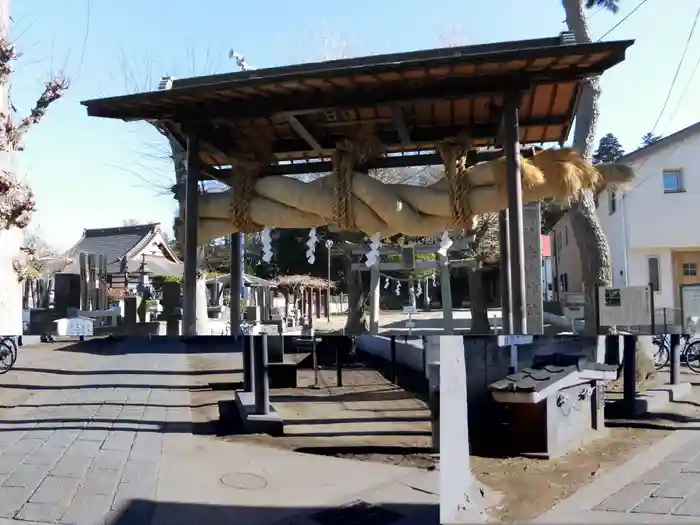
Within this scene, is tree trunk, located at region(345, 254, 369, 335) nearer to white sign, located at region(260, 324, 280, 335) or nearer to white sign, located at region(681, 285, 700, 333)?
white sign, located at region(260, 324, 280, 335)

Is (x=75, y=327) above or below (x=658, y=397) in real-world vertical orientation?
above

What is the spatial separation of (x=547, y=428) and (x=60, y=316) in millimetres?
1014

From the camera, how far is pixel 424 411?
1.07 meters

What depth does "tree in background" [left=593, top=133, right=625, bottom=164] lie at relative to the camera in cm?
103

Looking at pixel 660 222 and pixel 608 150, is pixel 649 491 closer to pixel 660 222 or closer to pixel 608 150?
pixel 660 222

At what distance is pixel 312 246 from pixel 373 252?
127 mm

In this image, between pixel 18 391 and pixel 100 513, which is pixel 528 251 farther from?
pixel 18 391

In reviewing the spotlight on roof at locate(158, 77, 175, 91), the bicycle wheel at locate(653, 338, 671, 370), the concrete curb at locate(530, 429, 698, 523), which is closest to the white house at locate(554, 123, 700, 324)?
the bicycle wheel at locate(653, 338, 671, 370)

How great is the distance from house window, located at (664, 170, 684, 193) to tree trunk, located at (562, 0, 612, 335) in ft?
0.44

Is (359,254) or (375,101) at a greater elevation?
(375,101)

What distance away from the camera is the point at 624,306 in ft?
3.25

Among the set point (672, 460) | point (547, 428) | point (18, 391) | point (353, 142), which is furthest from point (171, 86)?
point (672, 460)

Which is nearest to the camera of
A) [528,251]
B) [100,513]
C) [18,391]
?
[100,513]

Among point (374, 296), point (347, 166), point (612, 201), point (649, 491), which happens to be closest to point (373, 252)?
point (374, 296)
